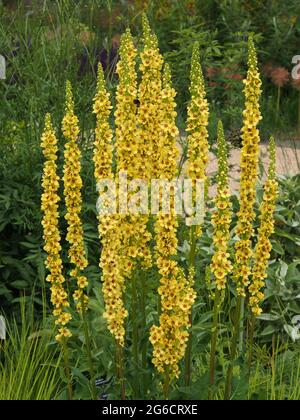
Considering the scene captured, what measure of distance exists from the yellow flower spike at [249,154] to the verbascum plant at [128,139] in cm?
39

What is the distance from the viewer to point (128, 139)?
3088mm

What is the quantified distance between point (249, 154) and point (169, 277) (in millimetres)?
566

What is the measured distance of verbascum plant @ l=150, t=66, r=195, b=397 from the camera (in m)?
3.03

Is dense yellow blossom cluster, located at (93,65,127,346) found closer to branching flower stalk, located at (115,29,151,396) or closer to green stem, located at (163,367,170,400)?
branching flower stalk, located at (115,29,151,396)

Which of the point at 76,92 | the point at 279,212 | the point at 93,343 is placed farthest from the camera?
the point at 279,212

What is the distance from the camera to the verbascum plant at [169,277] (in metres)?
3.03

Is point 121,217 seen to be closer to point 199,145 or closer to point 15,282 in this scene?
point 199,145

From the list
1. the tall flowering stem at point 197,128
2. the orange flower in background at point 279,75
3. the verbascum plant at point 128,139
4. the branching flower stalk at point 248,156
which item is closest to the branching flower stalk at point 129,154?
the verbascum plant at point 128,139

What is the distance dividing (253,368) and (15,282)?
58.6 inches

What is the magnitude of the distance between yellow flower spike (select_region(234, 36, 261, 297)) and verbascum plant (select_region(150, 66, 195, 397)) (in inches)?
10.1

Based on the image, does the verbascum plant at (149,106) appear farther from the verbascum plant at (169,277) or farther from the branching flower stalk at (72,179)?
the branching flower stalk at (72,179)

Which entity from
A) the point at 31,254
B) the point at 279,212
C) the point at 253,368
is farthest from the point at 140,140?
the point at 279,212

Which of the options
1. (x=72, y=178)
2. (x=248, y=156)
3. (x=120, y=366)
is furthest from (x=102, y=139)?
(x=120, y=366)

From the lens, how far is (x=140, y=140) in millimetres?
3123
